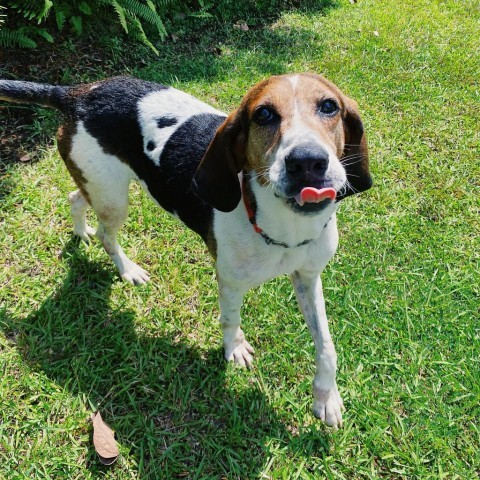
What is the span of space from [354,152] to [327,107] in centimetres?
37

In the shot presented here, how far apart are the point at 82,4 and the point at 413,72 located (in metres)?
4.19

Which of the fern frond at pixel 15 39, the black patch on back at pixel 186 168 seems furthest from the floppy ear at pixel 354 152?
the fern frond at pixel 15 39

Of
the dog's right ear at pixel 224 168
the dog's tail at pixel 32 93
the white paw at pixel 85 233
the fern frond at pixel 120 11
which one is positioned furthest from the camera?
the fern frond at pixel 120 11

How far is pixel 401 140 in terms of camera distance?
5125 mm

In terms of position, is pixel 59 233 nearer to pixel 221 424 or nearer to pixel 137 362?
pixel 137 362

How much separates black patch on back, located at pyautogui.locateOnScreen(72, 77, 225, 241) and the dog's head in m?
0.42

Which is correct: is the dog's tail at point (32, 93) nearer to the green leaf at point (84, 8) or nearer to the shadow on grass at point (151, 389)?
the shadow on grass at point (151, 389)

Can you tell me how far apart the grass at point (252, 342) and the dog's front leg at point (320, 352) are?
15cm

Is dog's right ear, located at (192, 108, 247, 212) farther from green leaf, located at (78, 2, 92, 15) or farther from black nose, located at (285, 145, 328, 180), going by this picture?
green leaf, located at (78, 2, 92, 15)

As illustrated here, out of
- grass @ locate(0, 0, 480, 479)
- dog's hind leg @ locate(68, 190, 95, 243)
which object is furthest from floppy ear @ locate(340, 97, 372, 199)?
dog's hind leg @ locate(68, 190, 95, 243)

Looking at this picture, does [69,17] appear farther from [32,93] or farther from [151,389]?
[151,389]

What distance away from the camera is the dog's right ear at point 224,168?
2.53 meters

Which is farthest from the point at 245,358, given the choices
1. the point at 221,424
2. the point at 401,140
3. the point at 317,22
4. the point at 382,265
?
the point at 317,22

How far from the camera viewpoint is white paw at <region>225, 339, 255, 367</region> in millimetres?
3271
